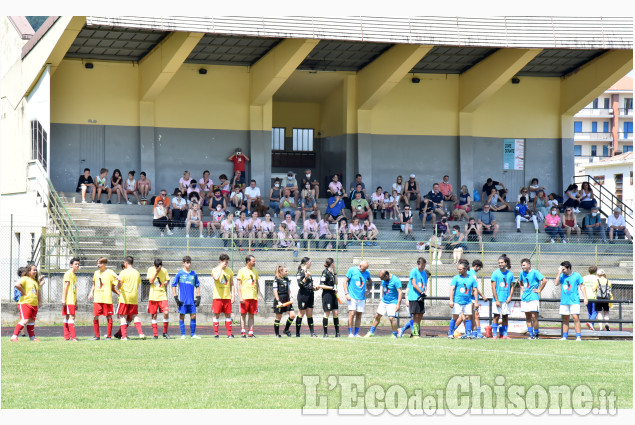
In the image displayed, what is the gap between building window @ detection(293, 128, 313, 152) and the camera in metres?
37.2

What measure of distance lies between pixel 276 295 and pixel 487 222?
13.2 metres

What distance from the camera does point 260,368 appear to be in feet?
46.9

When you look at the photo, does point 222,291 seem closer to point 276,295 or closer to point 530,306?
point 276,295

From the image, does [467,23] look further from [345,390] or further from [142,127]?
[345,390]

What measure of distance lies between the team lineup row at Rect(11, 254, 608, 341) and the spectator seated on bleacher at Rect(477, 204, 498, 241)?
8597 mm

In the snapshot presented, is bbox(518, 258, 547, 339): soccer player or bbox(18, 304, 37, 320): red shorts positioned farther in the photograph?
bbox(518, 258, 547, 339): soccer player

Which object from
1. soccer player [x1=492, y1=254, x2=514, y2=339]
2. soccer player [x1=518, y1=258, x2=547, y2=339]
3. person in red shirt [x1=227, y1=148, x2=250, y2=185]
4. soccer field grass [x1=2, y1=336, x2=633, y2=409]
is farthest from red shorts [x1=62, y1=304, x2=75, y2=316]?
person in red shirt [x1=227, y1=148, x2=250, y2=185]

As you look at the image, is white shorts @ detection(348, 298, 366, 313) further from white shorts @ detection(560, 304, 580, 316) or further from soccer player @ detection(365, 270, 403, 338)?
white shorts @ detection(560, 304, 580, 316)

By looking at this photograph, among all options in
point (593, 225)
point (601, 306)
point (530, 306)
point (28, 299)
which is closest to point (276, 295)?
point (28, 299)

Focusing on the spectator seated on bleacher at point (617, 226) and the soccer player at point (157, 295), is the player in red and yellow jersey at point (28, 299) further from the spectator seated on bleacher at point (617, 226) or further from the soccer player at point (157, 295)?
the spectator seated on bleacher at point (617, 226)

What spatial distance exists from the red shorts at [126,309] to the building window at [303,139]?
17.8 m

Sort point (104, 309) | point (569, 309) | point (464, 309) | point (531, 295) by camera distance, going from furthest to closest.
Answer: point (531, 295), point (569, 309), point (464, 309), point (104, 309)

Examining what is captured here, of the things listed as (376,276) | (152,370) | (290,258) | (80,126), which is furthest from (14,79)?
(152,370)

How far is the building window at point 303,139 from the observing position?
3725 cm
